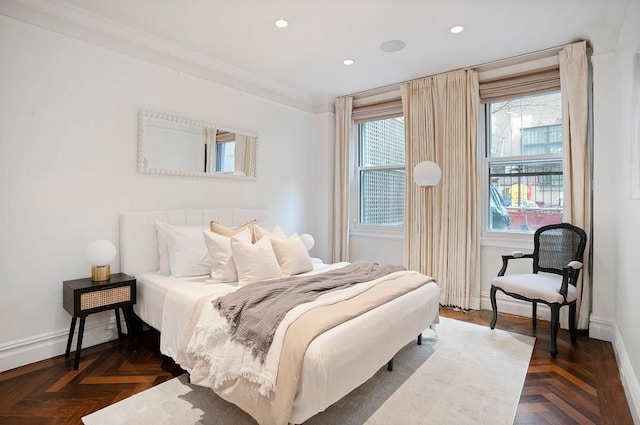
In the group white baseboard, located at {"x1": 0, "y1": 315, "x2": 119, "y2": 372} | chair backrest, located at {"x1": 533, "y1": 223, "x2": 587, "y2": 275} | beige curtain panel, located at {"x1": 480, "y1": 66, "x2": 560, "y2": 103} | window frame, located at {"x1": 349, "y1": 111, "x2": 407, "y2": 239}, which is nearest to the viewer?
white baseboard, located at {"x1": 0, "y1": 315, "x2": 119, "y2": 372}

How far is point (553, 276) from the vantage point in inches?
133

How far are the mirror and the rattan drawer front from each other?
110cm

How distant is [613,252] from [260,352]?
318 centimetres

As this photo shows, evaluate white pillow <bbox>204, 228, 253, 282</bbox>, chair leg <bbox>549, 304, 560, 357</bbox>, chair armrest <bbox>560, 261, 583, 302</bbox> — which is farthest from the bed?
chair armrest <bbox>560, 261, 583, 302</bbox>

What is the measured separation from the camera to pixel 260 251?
2803mm

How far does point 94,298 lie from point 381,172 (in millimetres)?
3602

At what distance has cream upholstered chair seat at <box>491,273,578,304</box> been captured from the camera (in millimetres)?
2844

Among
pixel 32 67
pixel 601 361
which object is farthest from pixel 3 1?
pixel 601 361

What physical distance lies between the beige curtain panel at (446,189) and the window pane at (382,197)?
0.31 metres

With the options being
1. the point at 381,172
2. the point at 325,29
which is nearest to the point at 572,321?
→ the point at 381,172

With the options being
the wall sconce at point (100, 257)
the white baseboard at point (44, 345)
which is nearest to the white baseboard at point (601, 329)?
the wall sconce at point (100, 257)

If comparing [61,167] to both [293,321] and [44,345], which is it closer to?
[44,345]

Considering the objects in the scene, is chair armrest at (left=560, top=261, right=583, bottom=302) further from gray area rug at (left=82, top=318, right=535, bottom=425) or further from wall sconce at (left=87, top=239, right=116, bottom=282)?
wall sconce at (left=87, top=239, right=116, bottom=282)

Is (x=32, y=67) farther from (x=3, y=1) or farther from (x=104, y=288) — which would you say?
(x=104, y=288)
